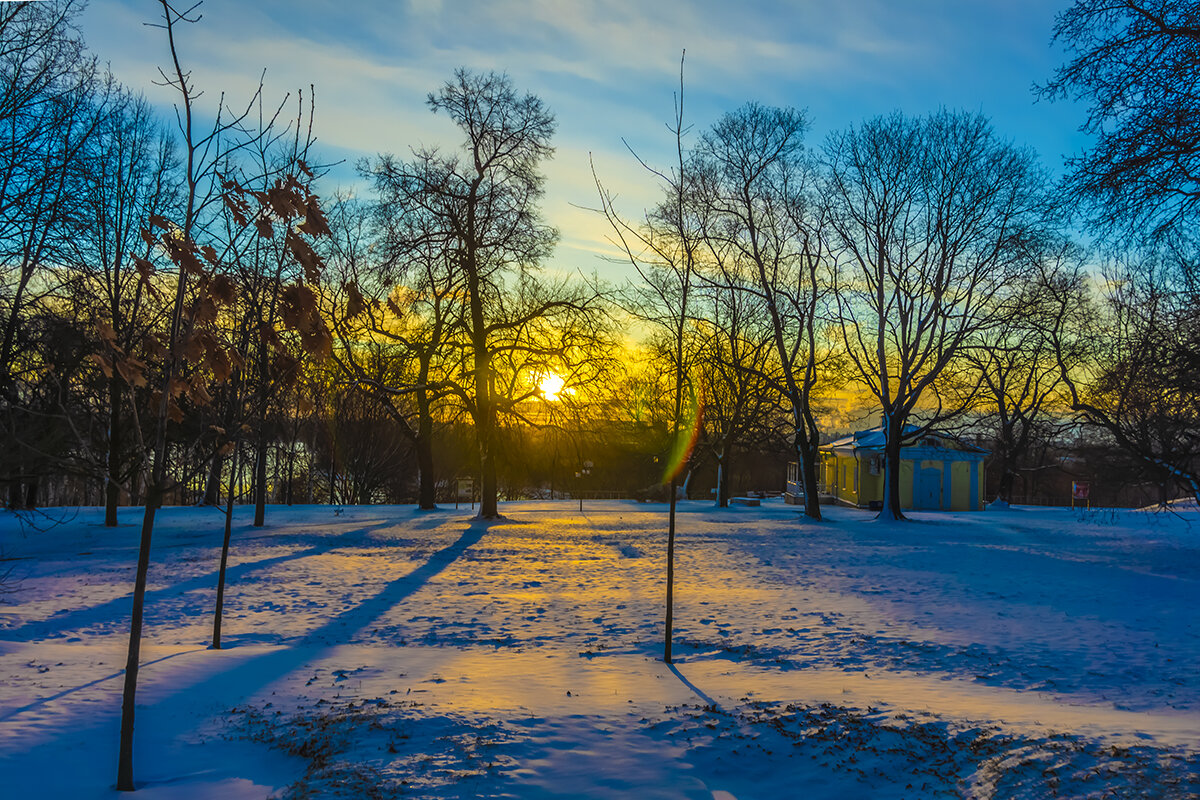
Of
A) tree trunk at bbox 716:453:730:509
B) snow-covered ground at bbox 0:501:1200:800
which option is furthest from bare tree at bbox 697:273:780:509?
snow-covered ground at bbox 0:501:1200:800

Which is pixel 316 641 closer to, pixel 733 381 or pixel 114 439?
pixel 114 439

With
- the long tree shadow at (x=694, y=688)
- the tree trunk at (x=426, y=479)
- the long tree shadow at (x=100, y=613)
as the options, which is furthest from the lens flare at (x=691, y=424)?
the long tree shadow at (x=694, y=688)

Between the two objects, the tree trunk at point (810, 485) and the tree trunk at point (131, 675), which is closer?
the tree trunk at point (131, 675)

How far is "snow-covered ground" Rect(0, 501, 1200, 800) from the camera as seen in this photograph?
14.1 ft

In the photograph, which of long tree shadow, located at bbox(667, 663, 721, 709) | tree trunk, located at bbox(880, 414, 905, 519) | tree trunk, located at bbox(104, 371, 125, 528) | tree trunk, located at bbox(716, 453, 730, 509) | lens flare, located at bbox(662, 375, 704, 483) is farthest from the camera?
lens flare, located at bbox(662, 375, 704, 483)

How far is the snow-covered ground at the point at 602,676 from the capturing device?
14.1 ft

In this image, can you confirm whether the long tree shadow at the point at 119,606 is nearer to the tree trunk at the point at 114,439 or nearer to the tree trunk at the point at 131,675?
the tree trunk at the point at 114,439

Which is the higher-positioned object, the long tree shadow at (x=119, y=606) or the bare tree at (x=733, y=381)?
the bare tree at (x=733, y=381)

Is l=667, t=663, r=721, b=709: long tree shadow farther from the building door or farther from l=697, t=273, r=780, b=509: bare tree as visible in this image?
the building door

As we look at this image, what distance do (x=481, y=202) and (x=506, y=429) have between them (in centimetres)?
711

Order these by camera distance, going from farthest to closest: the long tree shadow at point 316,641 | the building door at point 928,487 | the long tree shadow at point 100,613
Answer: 1. the building door at point 928,487
2. the long tree shadow at point 100,613
3. the long tree shadow at point 316,641

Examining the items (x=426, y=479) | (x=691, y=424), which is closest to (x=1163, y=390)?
(x=426, y=479)

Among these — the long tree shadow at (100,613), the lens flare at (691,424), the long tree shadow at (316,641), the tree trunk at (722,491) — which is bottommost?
the long tree shadow at (100,613)

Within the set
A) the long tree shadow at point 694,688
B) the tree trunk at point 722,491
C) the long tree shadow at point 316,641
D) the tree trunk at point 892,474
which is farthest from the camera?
the tree trunk at point 722,491
